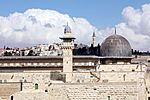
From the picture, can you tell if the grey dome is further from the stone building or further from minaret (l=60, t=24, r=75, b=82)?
minaret (l=60, t=24, r=75, b=82)

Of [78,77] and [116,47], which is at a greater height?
[116,47]

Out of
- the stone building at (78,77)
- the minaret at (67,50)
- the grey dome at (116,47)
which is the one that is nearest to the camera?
the stone building at (78,77)

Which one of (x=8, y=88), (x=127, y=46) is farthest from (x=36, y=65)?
(x=8, y=88)

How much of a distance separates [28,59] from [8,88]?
1228 centimetres

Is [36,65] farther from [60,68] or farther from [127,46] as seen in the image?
[127,46]

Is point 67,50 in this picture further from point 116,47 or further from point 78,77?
point 116,47

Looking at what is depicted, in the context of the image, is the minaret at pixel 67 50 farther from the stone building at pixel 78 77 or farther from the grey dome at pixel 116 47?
the grey dome at pixel 116 47

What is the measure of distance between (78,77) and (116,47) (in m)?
7.23

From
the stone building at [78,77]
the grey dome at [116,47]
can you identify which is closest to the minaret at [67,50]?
the stone building at [78,77]

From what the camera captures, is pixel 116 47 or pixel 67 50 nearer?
Answer: pixel 67 50

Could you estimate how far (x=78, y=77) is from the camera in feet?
98.3

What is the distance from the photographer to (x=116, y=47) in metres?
36.0

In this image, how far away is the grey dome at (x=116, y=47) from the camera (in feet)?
118

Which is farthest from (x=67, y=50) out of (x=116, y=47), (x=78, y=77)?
(x=116, y=47)
